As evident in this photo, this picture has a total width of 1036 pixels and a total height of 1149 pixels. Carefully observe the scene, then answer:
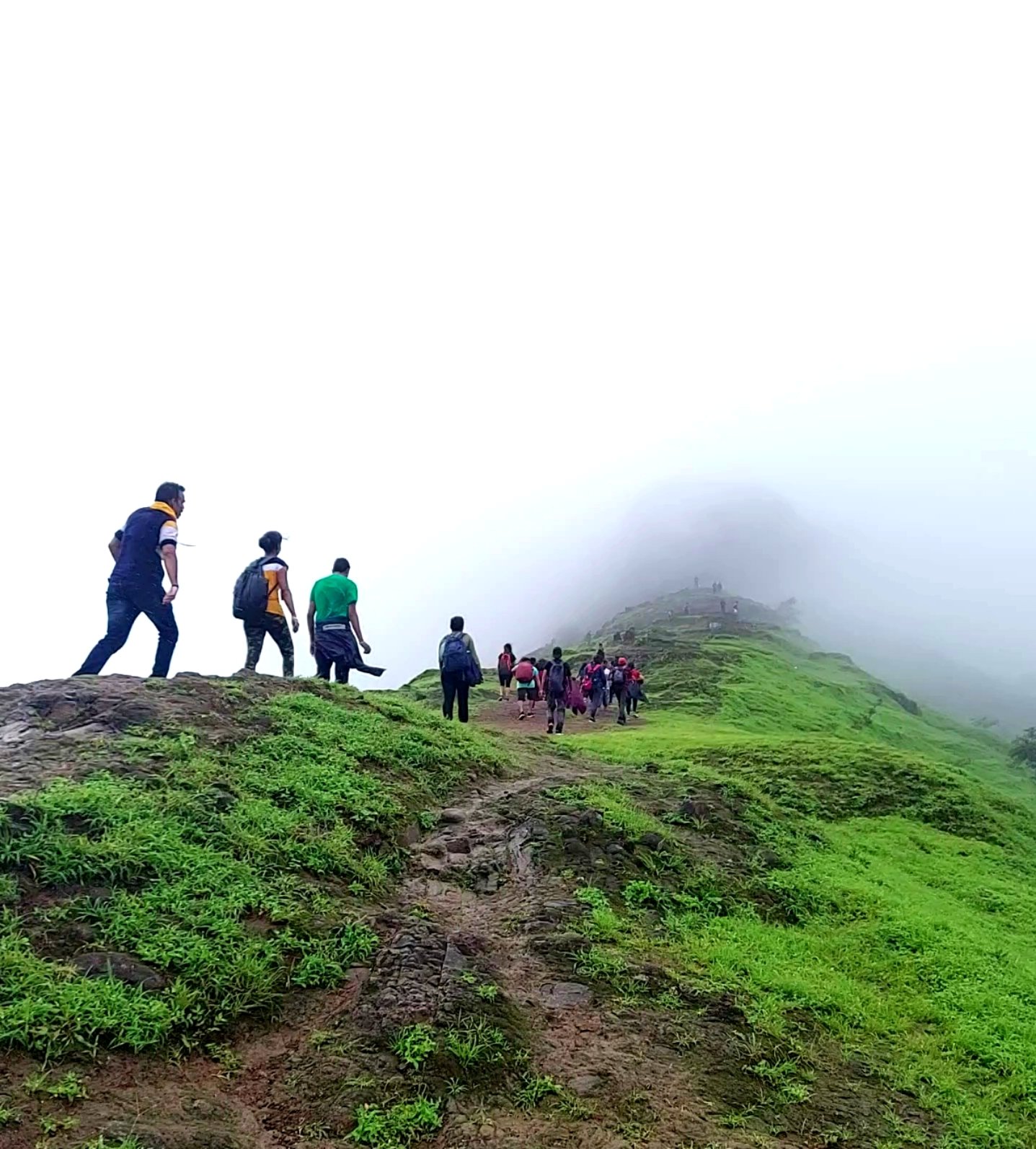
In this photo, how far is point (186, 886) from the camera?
7.02 m

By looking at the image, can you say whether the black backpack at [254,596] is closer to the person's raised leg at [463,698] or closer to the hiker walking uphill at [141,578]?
the hiker walking uphill at [141,578]

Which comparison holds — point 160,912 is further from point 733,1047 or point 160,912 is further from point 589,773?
point 589,773

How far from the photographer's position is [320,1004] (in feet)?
21.2

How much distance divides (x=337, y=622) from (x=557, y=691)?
10701 mm

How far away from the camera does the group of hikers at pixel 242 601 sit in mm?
11242

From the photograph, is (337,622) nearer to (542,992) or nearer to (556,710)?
(542,992)

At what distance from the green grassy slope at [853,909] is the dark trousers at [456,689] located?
118 inches

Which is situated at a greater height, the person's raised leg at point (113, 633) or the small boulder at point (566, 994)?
the person's raised leg at point (113, 633)

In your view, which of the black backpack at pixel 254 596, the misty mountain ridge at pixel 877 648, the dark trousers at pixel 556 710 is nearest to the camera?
the black backpack at pixel 254 596

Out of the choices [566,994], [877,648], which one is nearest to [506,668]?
[566,994]

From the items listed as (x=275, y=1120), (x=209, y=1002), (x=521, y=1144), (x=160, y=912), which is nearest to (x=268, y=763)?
(x=160, y=912)

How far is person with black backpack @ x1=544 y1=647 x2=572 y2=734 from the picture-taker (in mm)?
24511

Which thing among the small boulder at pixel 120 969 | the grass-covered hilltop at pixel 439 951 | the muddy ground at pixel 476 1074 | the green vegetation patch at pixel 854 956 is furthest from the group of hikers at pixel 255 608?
the small boulder at pixel 120 969

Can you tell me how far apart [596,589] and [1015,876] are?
469ft
